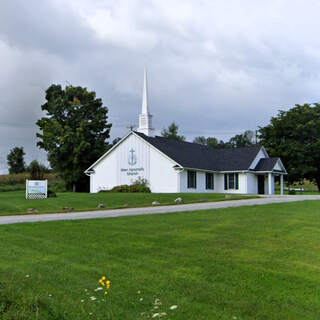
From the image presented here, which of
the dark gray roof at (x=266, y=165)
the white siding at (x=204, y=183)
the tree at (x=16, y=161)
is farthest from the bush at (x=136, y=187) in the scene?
the tree at (x=16, y=161)

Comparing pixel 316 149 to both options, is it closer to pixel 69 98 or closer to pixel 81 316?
pixel 69 98

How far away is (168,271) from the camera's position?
275 inches

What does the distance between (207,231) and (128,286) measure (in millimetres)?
4615

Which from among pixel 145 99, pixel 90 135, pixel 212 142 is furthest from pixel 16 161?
pixel 212 142

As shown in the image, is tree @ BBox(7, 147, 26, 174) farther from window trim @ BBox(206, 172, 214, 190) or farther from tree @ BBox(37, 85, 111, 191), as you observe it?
window trim @ BBox(206, 172, 214, 190)

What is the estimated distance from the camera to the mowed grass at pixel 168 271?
5402mm

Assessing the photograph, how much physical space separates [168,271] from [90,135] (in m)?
44.7

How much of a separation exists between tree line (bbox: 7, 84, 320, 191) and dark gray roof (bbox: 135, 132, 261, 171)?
30.4 feet

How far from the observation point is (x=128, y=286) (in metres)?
6.31

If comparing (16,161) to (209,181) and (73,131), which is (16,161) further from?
(209,181)

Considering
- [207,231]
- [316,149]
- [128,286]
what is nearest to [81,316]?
[128,286]

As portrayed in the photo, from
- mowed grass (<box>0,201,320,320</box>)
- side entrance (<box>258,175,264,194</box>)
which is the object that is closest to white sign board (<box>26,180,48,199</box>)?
mowed grass (<box>0,201,320,320</box>)

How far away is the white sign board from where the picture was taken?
2911cm

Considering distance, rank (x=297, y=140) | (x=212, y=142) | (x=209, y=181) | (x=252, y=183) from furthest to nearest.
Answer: (x=212, y=142), (x=297, y=140), (x=252, y=183), (x=209, y=181)
